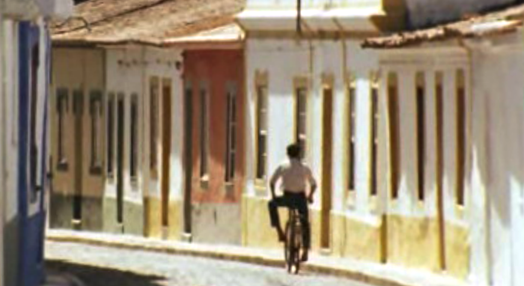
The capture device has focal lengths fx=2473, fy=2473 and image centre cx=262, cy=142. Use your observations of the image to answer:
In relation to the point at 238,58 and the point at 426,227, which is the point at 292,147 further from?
the point at 238,58

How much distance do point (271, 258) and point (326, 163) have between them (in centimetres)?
182

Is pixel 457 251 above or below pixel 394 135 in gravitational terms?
below

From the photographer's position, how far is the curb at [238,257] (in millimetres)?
29477

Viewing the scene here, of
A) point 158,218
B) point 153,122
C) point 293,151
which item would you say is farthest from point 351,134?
point 153,122

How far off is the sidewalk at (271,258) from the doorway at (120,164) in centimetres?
82

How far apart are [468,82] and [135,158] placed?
14198 millimetres

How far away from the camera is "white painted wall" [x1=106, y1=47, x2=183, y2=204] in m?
38.8

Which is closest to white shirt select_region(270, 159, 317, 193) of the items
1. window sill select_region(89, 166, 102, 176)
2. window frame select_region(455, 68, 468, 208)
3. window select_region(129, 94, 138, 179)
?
window frame select_region(455, 68, 468, 208)

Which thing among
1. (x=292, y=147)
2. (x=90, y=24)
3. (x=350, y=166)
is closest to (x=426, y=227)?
(x=292, y=147)

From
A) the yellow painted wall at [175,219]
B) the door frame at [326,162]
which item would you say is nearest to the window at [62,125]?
the yellow painted wall at [175,219]

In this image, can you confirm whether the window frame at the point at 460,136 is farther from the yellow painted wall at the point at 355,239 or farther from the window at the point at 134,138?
the window at the point at 134,138

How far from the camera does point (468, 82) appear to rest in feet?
89.1

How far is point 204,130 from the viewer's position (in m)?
37.9

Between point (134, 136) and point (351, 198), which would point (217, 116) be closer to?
point (134, 136)
